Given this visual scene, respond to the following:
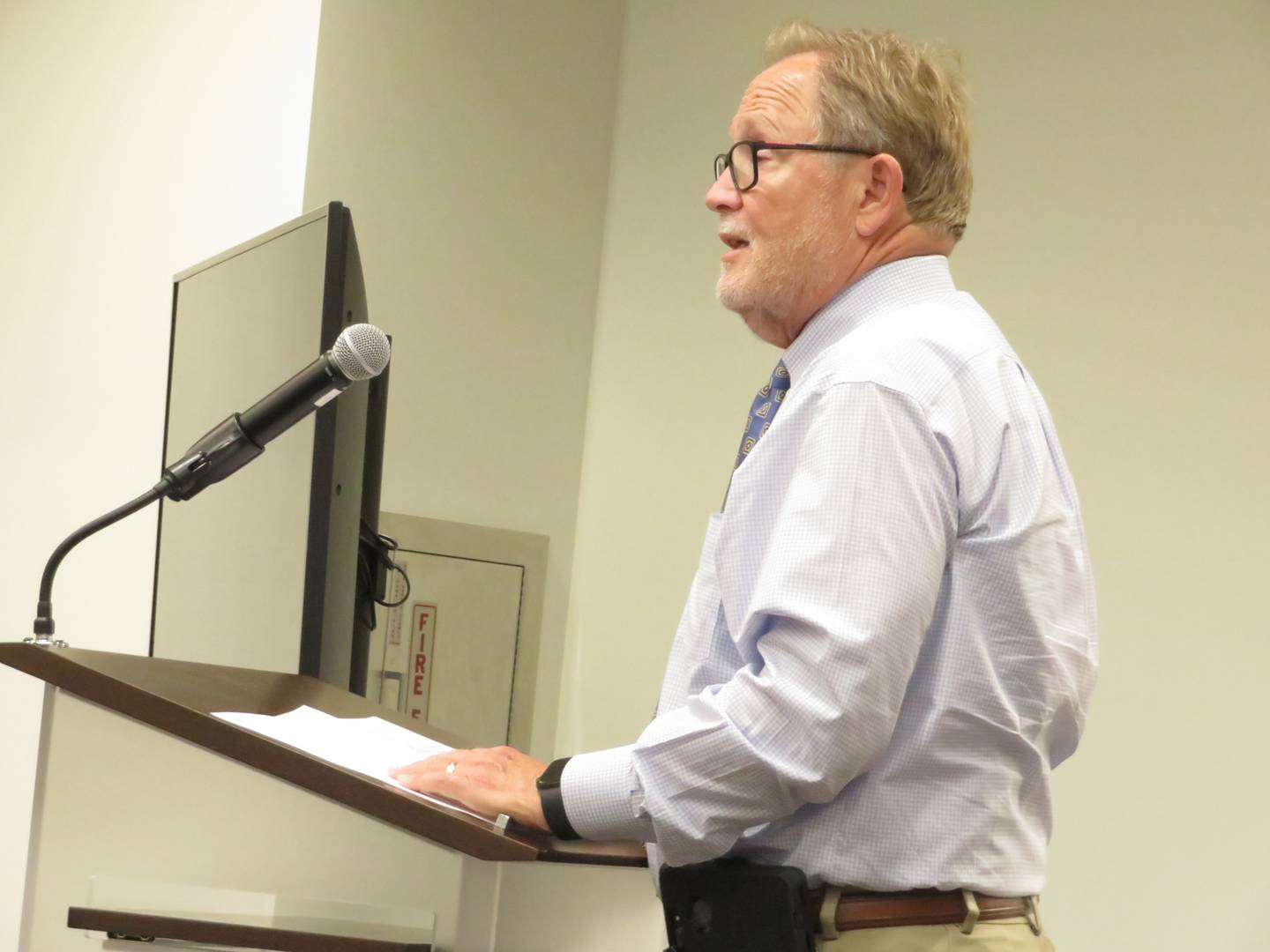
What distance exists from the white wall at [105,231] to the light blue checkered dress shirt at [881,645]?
7.85 ft

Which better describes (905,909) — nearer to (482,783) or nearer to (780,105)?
(482,783)

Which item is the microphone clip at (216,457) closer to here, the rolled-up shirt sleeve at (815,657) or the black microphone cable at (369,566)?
the rolled-up shirt sleeve at (815,657)

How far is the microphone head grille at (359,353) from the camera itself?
4.69ft

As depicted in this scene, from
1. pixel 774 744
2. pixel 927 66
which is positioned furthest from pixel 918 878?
pixel 927 66

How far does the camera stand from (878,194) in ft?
4.35

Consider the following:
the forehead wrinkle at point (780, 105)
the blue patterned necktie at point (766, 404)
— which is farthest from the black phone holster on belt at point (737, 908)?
the forehead wrinkle at point (780, 105)

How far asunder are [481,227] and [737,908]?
2.85 meters

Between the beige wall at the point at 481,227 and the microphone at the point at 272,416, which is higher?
the beige wall at the point at 481,227

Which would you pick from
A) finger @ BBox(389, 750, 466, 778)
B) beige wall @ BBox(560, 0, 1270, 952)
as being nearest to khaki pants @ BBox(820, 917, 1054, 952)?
finger @ BBox(389, 750, 466, 778)

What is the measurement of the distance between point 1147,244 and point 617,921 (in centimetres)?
228

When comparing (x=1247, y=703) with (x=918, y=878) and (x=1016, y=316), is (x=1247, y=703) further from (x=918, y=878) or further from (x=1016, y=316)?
(x=918, y=878)

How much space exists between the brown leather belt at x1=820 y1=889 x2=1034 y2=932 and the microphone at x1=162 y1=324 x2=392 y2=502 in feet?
2.47

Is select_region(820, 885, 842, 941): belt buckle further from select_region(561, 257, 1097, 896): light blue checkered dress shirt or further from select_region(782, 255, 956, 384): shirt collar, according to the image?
select_region(782, 255, 956, 384): shirt collar

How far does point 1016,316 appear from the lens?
3084mm
